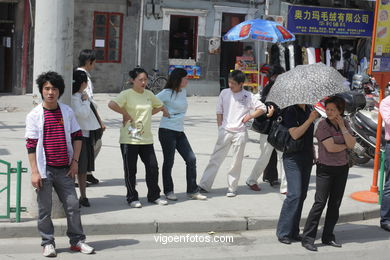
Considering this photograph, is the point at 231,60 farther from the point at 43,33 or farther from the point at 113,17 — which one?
the point at 43,33

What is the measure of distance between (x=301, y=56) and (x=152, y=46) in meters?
5.08

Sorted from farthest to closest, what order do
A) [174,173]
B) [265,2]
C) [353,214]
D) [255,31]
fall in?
[265,2]
[255,31]
[174,173]
[353,214]

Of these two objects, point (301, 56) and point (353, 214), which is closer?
point (353, 214)

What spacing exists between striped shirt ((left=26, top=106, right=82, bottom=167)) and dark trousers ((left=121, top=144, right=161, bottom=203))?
1.75 meters

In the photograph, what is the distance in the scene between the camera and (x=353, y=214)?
27.9 feet

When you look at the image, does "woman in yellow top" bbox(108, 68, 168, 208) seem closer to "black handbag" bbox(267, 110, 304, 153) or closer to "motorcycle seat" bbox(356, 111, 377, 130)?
"black handbag" bbox(267, 110, 304, 153)

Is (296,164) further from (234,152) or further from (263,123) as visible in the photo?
(263,123)

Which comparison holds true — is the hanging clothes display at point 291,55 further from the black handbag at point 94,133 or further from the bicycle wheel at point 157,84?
the black handbag at point 94,133

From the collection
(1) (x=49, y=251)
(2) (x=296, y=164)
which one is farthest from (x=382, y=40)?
(1) (x=49, y=251)

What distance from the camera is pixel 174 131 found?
341 inches

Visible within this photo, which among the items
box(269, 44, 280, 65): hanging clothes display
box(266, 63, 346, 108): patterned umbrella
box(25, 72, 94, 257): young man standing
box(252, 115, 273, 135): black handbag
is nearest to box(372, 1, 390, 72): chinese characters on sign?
box(252, 115, 273, 135): black handbag

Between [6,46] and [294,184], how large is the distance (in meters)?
15.8

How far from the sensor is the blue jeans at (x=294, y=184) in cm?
709

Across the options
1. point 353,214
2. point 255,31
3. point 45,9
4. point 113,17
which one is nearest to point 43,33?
point 45,9
